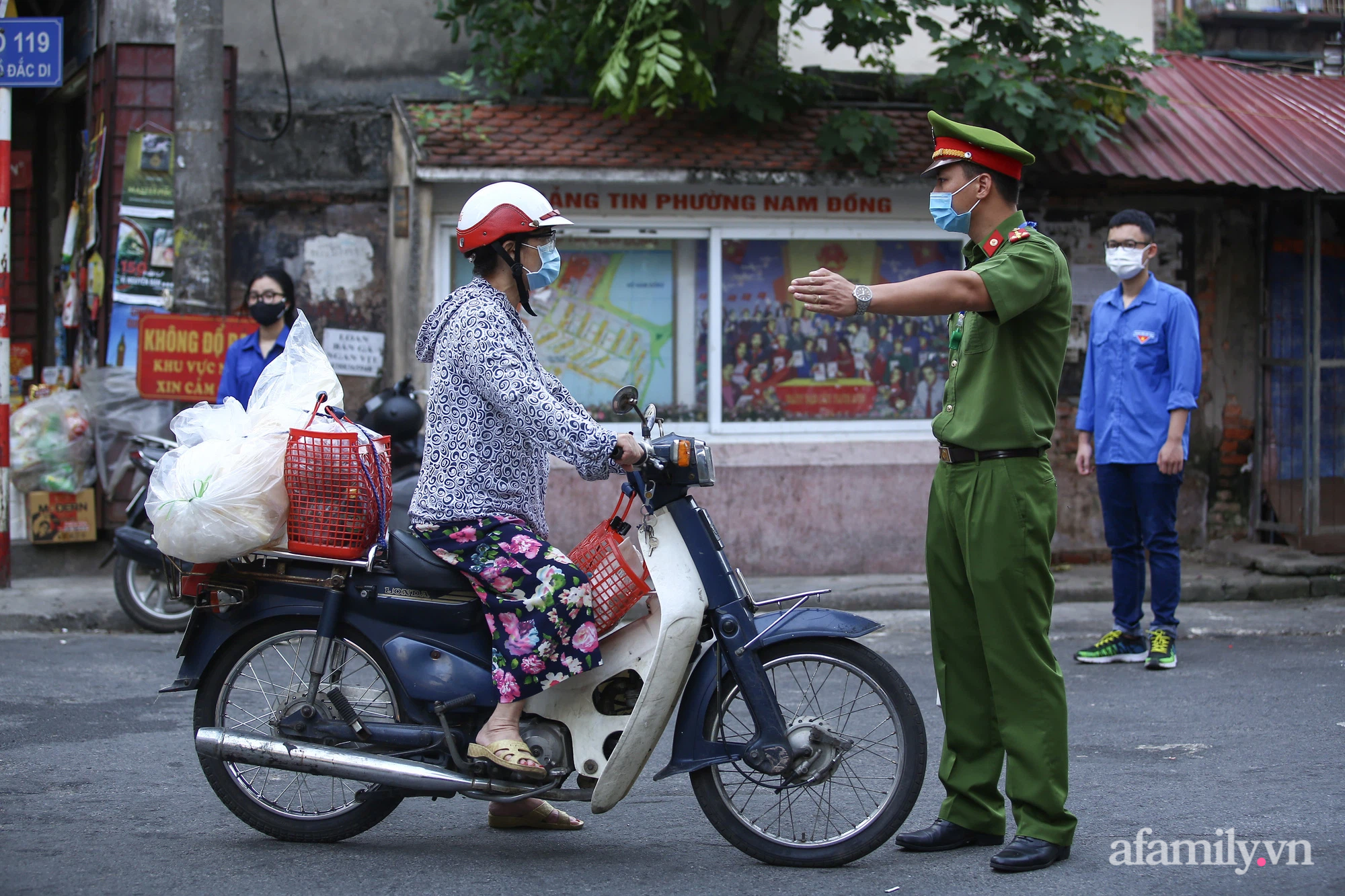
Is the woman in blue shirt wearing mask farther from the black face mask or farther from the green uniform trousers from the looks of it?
the green uniform trousers

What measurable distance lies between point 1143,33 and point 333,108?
21.6ft

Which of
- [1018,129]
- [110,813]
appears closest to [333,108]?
[1018,129]

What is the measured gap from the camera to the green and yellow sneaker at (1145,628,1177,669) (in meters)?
6.41

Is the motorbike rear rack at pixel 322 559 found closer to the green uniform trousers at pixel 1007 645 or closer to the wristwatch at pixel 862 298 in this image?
the wristwatch at pixel 862 298

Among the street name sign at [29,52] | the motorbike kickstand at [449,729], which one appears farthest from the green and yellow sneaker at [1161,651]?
the street name sign at [29,52]

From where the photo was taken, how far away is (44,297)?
1145 centimetres

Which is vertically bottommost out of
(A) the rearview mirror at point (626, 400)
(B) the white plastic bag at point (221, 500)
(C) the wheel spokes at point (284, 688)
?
(C) the wheel spokes at point (284, 688)

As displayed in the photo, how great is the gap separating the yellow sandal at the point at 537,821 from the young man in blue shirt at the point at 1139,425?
11.2ft

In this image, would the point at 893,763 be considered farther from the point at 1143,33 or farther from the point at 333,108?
the point at 1143,33

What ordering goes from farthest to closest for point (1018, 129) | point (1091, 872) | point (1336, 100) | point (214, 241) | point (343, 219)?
1. point (1336, 100)
2. point (343, 219)
3. point (1018, 129)
4. point (214, 241)
5. point (1091, 872)

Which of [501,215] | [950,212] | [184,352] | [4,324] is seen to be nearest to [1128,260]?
[950,212]

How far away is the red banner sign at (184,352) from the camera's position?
25.2 feet

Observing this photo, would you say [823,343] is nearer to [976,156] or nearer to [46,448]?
[46,448]

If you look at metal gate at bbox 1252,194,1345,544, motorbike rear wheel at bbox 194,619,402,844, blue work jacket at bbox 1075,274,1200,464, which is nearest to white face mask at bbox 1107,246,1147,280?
blue work jacket at bbox 1075,274,1200,464
